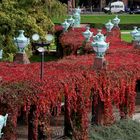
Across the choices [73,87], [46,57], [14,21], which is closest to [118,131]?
[73,87]

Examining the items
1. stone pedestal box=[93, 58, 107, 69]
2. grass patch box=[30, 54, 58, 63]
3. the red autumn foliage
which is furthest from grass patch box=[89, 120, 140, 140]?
grass patch box=[30, 54, 58, 63]

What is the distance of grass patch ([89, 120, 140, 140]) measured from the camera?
14836 millimetres

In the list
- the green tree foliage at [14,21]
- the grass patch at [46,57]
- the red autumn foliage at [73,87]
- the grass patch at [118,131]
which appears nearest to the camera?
the red autumn foliage at [73,87]

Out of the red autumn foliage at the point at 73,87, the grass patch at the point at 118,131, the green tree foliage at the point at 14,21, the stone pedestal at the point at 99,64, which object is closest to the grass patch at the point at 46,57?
the green tree foliage at the point at 14,21

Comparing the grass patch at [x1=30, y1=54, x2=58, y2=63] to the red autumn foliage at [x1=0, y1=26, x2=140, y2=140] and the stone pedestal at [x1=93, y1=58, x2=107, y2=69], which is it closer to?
→ the red autumn foliage at [x1=0, y1=26, x2=140, y2=140]

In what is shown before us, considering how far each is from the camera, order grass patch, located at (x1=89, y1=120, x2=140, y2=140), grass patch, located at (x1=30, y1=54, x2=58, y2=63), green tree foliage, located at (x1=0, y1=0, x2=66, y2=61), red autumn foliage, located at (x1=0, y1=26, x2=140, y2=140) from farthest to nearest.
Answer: grass patch, located at (x1=30, y1=54, x2=58, y2=63) < green tree foliage, located at (x1=0, y1=0, x2=66, y2=61) < grass patch, located at (x1=89, y1=120, x2=140, y2=140) < red autumn foliage, located at (x1=0, y1=26, x2=140, y2=140)

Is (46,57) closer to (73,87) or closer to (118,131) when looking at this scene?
(118,131)

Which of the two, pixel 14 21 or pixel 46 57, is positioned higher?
pixel 14 21

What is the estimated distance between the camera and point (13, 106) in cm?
1178

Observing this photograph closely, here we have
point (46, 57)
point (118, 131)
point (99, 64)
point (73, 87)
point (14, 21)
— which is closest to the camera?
point (73, 87)

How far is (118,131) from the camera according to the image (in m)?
15.2

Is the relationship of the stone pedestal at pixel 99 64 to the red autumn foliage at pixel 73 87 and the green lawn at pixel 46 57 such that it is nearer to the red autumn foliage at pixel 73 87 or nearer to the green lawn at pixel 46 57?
the red autumn foliage at pixel 73 87

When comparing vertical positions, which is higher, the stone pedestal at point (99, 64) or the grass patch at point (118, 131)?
the stone pedestal at point (99, 64)

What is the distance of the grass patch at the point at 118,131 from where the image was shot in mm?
14836
